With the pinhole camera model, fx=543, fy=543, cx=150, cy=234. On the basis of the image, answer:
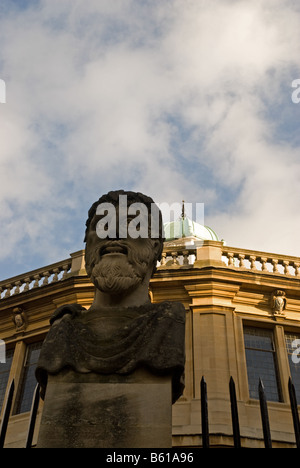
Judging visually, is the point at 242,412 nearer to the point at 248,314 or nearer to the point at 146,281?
the point at 248,314

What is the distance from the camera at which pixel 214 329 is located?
16.8 meters

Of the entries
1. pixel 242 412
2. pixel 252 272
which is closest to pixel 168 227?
pixel 252 272

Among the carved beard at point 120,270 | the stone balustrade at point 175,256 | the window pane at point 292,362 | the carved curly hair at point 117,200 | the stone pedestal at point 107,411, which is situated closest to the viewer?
the stone pedestal at point 107,411

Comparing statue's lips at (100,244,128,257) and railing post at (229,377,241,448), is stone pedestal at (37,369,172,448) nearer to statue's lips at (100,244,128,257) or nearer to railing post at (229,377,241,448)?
railing post at (229,377,241,448)

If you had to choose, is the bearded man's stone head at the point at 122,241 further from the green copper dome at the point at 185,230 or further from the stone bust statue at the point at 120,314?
the green copper dome at the point at 185,230

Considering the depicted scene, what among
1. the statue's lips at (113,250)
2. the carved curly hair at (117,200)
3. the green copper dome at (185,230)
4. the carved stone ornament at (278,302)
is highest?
the green copper dome at (185,230)

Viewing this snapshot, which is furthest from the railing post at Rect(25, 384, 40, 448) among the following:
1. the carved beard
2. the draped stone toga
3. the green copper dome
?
the green copper dome

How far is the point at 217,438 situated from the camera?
1454 cm

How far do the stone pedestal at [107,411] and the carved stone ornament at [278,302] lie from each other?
1518cm

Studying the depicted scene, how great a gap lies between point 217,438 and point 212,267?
5.66m

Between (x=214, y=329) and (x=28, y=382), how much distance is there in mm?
6487

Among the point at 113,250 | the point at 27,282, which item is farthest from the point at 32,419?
the point at 27,282

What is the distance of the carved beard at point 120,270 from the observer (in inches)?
164

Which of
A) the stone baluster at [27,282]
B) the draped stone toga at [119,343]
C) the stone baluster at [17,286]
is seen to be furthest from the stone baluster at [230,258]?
the draped stone toga at [119,343]
